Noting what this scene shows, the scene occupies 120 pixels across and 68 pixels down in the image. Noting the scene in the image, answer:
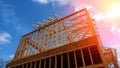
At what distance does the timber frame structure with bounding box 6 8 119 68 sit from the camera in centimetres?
1163

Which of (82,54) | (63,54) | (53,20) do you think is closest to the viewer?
(82,54)

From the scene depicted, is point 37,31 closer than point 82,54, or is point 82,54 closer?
point 82,54

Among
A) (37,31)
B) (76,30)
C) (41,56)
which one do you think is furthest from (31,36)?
(76,30)

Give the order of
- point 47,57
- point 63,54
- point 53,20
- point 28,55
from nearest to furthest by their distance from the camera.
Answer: point 63,54 < point 47,57 < point 28,55 < point 53,20

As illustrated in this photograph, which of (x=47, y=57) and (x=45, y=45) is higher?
(x=45, y=45)

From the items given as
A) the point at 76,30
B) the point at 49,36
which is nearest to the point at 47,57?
the point at 49,36

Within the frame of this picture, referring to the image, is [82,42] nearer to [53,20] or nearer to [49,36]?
[49,36]

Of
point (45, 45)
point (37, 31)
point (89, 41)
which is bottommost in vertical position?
point (89, 41)

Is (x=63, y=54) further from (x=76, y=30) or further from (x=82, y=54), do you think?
(x=76, y=30)

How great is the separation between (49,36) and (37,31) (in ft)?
8.74

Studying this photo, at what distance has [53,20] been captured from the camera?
56.9 feet

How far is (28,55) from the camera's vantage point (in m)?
16.1

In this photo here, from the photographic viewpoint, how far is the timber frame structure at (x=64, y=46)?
11.6 meters

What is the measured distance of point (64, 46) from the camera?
42.6ft
